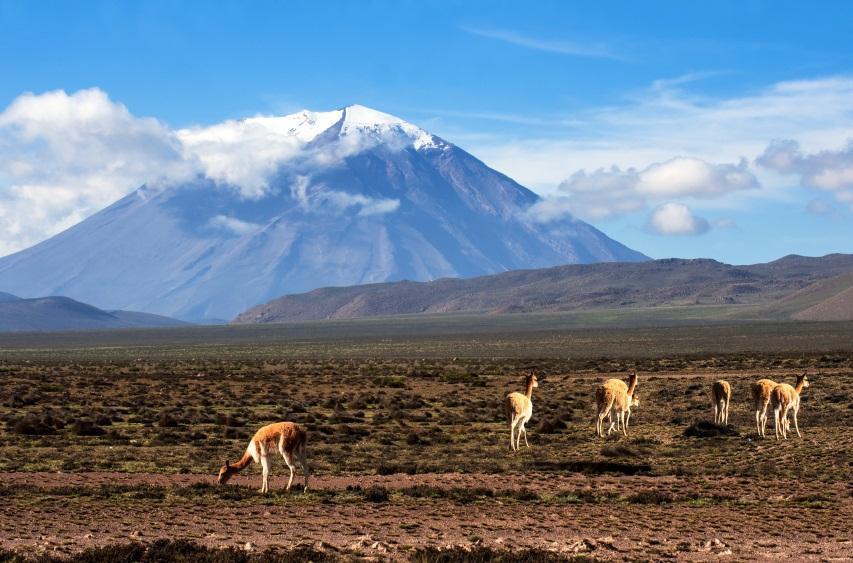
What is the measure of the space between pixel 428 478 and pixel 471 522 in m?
5.22

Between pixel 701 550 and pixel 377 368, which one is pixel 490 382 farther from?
pixel 701 550

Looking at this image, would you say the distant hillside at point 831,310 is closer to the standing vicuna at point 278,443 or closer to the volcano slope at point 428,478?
the volcano slope at point 428,478

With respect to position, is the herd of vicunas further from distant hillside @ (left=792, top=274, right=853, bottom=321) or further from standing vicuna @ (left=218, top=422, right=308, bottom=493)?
distant hillside @ (left=792, top=274, right=853, bottom=321)

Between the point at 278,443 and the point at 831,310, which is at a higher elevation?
the point at 831,310

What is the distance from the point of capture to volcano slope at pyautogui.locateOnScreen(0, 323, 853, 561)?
16312 mm

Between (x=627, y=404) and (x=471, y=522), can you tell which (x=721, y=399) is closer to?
(x=627, y=404)

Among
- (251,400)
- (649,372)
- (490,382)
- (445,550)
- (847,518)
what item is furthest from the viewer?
(649,372)

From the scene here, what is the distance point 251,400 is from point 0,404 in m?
9.85

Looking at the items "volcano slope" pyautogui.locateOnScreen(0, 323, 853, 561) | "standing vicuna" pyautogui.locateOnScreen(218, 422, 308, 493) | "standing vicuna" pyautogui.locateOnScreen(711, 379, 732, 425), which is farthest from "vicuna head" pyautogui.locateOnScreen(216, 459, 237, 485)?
"standing vicuna" pyautogui.locateOnScreen(711, 379, 732, 425)

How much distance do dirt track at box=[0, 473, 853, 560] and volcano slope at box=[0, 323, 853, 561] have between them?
0.05 m

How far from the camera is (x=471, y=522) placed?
18.0 m

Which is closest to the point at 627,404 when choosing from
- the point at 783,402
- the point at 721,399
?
the point at 721,399

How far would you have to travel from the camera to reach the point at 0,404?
4116 cm

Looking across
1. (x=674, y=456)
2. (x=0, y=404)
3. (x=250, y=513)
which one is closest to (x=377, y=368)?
(x=0, y=404)
